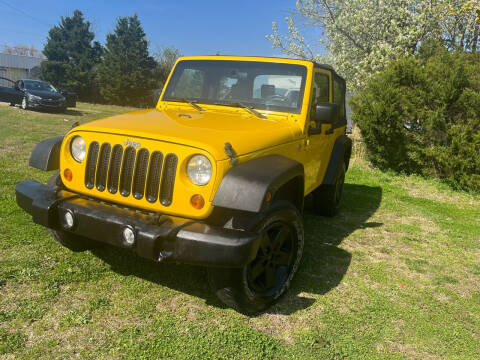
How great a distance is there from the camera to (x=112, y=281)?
346cm

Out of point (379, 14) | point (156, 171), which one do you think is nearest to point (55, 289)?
point (156, 171)

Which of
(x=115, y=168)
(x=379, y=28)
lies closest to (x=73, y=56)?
(x=379, y=28)

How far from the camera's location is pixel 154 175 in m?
2.83

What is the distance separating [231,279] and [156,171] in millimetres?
944

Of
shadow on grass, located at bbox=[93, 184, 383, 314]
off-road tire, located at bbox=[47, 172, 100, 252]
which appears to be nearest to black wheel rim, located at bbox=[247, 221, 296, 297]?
shadow on grass, located at bbox=[93, 184, 383, 314]

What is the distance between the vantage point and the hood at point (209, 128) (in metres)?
2.83

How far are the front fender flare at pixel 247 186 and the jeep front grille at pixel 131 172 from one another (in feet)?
1.32

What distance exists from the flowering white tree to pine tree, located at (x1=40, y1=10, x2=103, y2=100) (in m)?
19.4

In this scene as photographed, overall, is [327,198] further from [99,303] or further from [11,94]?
[11,94]

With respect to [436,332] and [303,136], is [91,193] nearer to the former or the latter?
[303,136]

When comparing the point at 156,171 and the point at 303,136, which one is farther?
the point at 303,136

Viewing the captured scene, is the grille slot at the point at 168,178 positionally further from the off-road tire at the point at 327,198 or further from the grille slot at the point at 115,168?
the off-road tire at the point at 327,198

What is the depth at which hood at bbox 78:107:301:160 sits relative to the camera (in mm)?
2832

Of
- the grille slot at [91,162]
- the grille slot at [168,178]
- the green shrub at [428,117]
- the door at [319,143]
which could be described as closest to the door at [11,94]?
the green shrub at [428,117]
